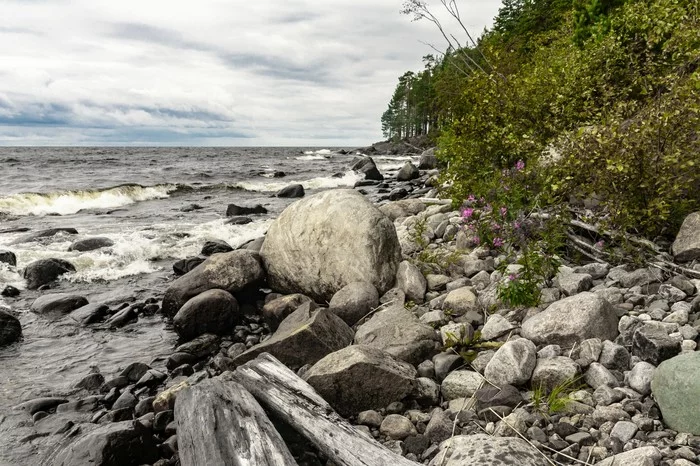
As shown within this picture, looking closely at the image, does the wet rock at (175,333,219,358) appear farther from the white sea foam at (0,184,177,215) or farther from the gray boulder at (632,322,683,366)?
the white sea foam at (0,184,177,215)

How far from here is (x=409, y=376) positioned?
4.88 m

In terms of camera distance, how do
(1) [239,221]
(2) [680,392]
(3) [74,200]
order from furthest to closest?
(3) [74,200] < (1) [239,221] < (2) [680,392]

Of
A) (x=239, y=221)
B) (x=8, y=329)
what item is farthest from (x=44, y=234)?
(x=8, y=329)

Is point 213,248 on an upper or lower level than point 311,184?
lower

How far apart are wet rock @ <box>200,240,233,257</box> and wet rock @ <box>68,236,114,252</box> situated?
9.49 feet

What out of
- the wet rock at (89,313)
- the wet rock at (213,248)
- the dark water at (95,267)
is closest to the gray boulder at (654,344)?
the dark water at (95,267)

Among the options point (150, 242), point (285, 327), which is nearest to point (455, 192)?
point (285, 327)

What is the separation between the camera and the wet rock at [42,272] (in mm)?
10805

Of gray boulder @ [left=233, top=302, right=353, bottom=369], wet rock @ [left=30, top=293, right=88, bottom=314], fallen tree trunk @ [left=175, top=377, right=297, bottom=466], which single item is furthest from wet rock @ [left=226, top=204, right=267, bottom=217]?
fallen tree trunk @ [left=175, top=377, right=297, bottom=466]

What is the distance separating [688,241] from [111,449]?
6.56 m

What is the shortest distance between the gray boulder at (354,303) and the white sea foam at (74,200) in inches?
781

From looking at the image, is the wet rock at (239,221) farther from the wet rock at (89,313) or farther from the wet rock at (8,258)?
the wet rock at (89,313)

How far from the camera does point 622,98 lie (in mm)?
8867

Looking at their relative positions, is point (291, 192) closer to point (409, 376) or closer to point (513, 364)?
point (409, 376)
